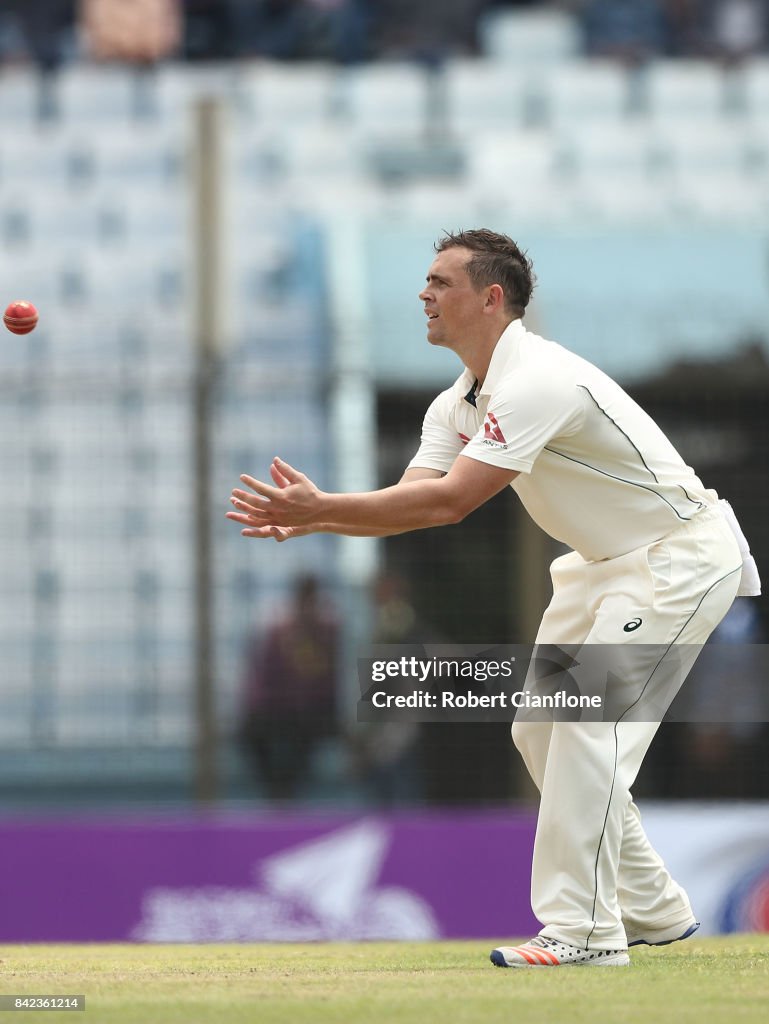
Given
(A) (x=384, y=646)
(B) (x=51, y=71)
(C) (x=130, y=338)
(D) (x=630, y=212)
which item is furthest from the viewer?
(B) (x=51, y=71)

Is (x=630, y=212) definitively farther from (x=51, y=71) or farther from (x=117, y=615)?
(x=117, y=615)

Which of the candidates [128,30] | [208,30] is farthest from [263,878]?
[208,30]

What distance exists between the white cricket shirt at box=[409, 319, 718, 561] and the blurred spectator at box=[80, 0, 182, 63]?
1232cm

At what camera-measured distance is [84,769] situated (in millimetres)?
9234

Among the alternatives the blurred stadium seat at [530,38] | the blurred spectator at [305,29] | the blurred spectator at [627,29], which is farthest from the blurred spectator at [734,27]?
the blurred spectator at [305,29]

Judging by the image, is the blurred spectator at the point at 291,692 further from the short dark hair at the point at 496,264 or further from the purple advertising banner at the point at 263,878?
the short dark hair at the point at 496,264

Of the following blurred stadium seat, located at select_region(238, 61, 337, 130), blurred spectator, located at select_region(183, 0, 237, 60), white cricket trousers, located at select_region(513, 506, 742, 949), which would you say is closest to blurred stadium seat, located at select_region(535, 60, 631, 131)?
blurred stadium seat, located at select_region(238, 61, 337, 130)

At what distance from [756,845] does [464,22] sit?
36.7 ft

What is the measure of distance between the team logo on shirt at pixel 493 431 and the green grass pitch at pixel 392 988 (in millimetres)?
1405

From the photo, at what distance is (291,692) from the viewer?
30.3 feet

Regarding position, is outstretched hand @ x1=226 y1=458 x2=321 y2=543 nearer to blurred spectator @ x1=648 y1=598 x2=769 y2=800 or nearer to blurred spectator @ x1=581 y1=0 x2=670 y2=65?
blurred spectator @ x1=648 y1=598 x2=769 y2=800

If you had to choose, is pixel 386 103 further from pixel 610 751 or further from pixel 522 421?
pixel 610 751

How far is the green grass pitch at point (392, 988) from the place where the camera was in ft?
12.6

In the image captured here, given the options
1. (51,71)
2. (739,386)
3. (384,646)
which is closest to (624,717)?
(384,646)
